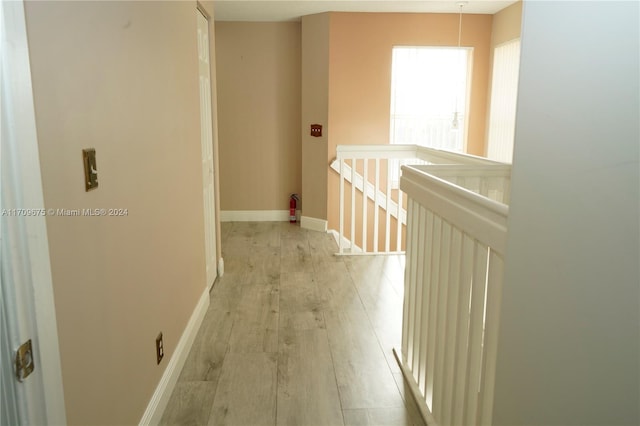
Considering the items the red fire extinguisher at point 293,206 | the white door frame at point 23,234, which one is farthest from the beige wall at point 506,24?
the white door frame at point 23,234

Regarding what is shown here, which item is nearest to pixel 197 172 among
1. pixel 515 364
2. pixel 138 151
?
pixel 138 151

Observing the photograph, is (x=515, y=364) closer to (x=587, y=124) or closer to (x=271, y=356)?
(x=587, y=124)

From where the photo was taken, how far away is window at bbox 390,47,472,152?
227 inches

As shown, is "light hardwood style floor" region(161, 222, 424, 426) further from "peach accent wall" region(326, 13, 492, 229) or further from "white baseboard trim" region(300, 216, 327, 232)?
"peach accent wall" region(326, 13, 492, 229)

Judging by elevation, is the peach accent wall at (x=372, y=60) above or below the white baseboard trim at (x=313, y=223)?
above

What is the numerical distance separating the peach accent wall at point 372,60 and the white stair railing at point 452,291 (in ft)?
11.2

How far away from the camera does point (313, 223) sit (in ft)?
19.3

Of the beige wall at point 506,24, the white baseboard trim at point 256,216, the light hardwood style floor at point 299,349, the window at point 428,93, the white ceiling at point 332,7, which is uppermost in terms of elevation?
the white ceiling at point 332,7

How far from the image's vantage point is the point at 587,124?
0.74 m

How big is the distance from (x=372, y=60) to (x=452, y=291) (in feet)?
14.4

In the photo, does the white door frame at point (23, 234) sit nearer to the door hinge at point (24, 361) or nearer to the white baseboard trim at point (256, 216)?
the door hinge at point (24, 361)

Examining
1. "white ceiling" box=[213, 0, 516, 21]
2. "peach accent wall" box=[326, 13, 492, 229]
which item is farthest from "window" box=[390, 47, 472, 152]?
"white ceiling" box=[213, 0, 516, 21]

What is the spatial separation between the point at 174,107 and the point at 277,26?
13.1 ft

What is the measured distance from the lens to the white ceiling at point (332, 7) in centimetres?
502
